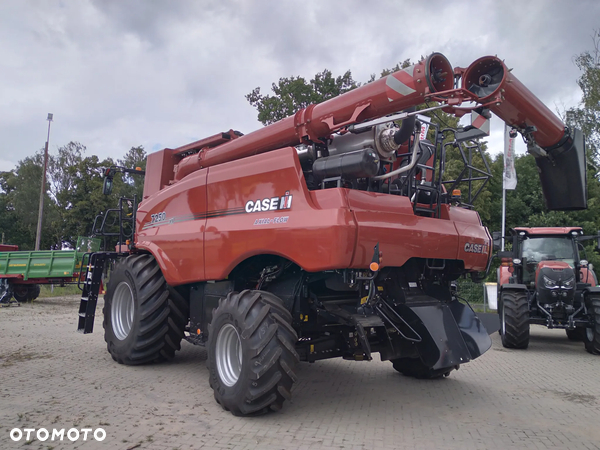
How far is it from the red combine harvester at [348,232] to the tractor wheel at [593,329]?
4371mm

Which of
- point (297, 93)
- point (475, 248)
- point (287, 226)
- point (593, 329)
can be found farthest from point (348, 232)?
point (297, 93)

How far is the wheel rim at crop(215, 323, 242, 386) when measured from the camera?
5344 millimetres

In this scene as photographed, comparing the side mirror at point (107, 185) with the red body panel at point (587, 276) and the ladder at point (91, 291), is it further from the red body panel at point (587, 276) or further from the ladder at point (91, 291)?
the red body panel at point (587, 276)

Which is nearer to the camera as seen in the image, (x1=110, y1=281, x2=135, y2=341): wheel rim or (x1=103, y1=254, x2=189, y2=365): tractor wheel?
(x1=103, y1=254, x2=189, y2=365): tractor wheel

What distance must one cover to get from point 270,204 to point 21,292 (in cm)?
1592

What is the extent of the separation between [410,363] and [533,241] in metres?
6.27

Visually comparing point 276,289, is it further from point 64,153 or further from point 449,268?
point 64,153

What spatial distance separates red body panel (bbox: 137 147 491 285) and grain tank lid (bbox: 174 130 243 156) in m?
0.87

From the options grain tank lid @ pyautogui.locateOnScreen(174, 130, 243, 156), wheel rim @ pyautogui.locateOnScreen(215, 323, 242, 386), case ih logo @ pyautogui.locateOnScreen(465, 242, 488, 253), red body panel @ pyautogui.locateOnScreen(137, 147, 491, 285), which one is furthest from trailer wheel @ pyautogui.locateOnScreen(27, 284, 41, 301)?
case ih logo @ pyautogui.locateOnScreen(465, 242, 488, 253)

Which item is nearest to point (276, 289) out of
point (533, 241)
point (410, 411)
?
point (410, 411)

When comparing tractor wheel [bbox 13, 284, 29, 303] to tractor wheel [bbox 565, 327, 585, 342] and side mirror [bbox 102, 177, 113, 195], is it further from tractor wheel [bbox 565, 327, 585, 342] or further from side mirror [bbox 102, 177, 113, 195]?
tractor wheel [bbox 565, 327, 585, 342]

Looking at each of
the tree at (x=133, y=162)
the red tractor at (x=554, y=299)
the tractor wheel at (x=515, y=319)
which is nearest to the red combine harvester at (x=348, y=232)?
the tractor wheel at (x=515, y=319)

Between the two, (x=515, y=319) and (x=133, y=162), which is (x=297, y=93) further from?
(x=133, y=162)

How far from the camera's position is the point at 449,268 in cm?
626
